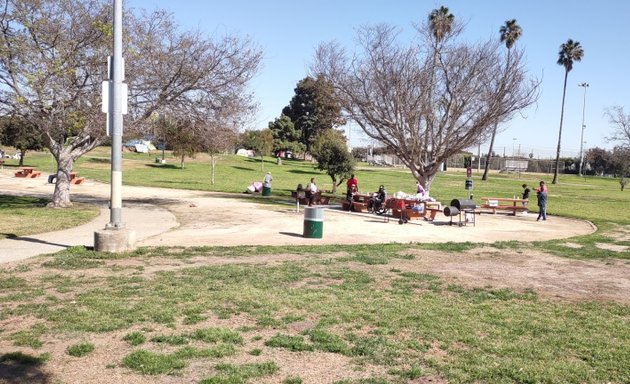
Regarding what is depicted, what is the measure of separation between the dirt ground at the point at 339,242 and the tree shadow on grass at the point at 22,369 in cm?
7

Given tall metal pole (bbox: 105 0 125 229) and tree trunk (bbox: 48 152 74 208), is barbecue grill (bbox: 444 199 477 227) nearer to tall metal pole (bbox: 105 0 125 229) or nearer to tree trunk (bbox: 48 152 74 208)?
tall metal pole (bbox: 105 0 125 229)

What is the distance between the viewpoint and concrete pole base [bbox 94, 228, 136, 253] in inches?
445

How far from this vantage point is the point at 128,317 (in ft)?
21.9

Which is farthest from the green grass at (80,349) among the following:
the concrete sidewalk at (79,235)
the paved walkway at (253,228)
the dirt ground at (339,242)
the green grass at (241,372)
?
the paved walkway at (253,228)

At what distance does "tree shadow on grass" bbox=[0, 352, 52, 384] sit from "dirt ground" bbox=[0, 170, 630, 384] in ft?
0.24

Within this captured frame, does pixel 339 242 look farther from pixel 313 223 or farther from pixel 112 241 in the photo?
pixel 112 241

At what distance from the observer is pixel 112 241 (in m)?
11.3

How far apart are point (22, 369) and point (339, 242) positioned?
9.68m

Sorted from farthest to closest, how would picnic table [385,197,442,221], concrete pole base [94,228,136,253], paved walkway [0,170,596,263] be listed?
1. picnic table [385,197,442,221]
2. paved walkway [0,170,596,263]
3. concrete pole base [94,228,136,253]

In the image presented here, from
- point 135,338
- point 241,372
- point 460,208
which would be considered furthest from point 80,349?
point 460,208

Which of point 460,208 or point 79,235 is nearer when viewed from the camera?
point 79,235

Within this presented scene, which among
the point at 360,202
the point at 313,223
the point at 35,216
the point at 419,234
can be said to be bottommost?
the point at 35,216

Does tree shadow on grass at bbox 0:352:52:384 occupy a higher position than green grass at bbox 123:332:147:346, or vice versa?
green grass at bbox 123:332:147:346

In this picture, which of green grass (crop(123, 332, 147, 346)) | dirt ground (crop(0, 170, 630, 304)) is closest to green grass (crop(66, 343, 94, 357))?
green grass (crop(123, 332, 147, 346))
